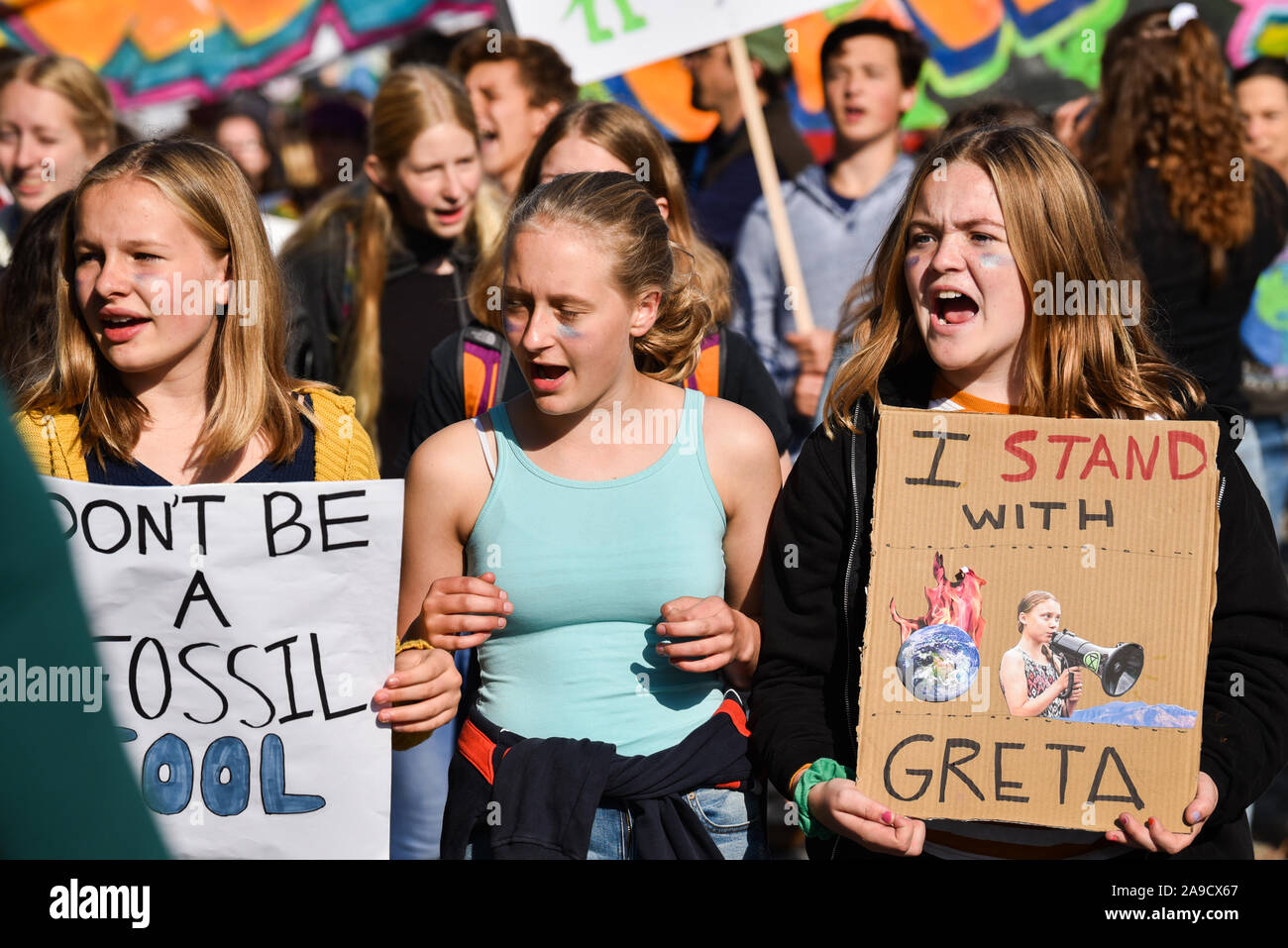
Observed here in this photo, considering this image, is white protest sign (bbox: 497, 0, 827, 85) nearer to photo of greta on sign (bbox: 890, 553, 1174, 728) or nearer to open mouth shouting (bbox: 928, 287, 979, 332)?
open mouth shouting (bbox: 928, 287, 979, 332)

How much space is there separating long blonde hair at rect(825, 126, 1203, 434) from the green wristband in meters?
0.58

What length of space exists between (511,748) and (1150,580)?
112 centimetres

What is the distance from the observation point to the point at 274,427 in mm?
2629

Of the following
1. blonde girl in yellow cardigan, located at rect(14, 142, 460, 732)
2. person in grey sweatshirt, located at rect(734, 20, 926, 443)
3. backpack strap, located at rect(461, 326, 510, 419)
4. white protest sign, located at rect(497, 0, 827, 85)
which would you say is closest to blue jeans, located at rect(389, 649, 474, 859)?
backpack strap, located at rect(461, 326, 510, 419)

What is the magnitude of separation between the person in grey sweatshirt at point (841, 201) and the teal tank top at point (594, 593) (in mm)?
2674

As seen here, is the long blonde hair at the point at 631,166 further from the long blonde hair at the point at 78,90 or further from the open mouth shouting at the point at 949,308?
the long blonde hair at the point at 78,90

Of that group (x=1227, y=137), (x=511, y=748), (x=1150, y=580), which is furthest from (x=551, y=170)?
(x=1227, y=137)

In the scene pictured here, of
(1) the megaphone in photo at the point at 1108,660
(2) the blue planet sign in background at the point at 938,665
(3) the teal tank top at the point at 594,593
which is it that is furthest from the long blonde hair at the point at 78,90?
(1) the megaphone in photo at the point at 1108,660

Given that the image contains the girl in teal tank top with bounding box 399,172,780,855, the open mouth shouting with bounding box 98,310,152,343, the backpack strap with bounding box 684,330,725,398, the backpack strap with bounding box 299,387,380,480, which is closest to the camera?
the girl in teal tank top with bounding box 399,172,780,855

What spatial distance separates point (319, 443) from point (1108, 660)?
5.03ft

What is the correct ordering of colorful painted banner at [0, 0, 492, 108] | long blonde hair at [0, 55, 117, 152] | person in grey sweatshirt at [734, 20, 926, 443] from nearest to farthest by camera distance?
long blonde hair at [0, 55, 117, 152] → person in grey sweatshirt at [734, 20, 926, 443] → colorful painted banner at [0, 0, 492, 108]

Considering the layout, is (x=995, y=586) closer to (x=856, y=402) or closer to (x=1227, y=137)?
(x=856, y=402)

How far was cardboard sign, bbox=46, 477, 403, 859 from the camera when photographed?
231cm

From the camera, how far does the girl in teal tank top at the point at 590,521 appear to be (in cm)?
236
